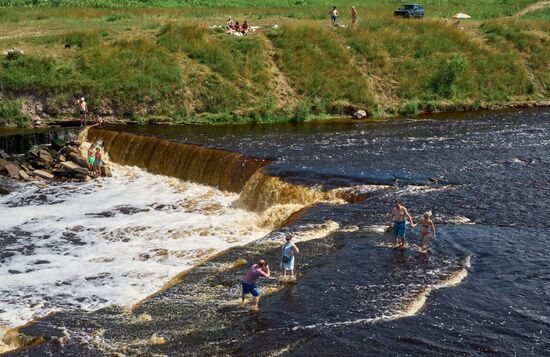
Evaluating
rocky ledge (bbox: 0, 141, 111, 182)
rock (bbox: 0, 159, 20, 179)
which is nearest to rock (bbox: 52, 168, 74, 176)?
rocky ledge (bbox: 0, 141, 111, 182)

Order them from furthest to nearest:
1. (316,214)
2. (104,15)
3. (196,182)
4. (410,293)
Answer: (104,15)
(196,182)
(316,214)
(410,293)

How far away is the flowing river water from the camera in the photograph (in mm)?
16750

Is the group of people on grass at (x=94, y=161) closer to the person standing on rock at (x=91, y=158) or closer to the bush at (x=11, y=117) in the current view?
the person standing on rock at (x=91, y=158)

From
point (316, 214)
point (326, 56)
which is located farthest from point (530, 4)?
point (316, 214)

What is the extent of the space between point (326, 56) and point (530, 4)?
36808 millimetres

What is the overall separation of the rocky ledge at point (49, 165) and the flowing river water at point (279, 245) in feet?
4.18

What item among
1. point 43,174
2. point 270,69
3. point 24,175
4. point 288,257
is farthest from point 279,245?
point 270,69

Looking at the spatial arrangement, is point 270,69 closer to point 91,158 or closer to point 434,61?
point 434,61

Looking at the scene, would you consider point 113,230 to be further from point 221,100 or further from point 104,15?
point 104,15

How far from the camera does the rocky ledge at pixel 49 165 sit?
121 feet

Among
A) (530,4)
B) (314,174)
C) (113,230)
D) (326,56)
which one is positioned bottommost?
(113,230)

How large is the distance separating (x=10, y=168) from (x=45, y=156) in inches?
81.7

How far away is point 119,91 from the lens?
4759 cm

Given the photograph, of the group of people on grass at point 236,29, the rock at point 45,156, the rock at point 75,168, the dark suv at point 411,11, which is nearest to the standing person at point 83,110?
the rock at point 45,156
